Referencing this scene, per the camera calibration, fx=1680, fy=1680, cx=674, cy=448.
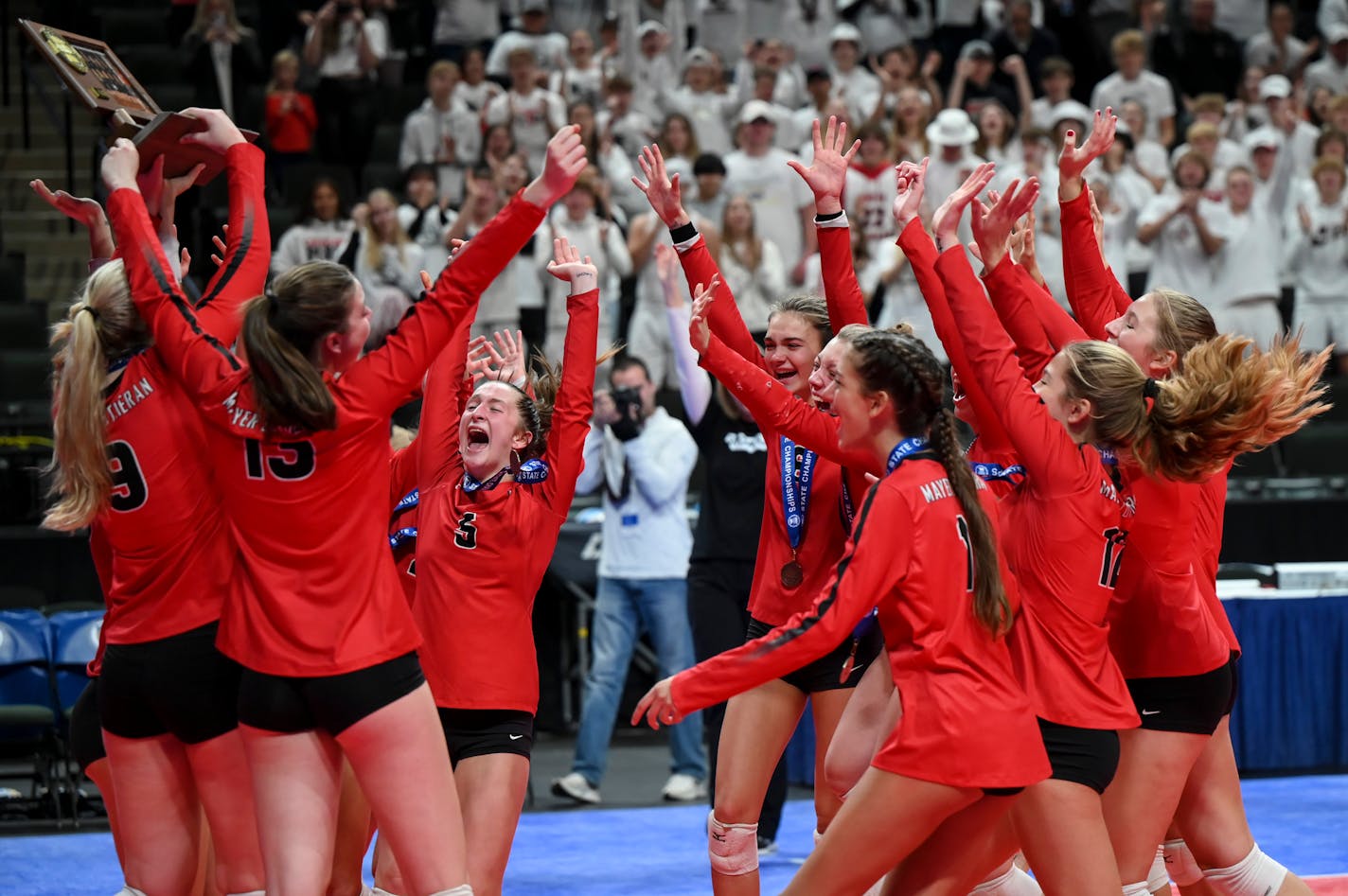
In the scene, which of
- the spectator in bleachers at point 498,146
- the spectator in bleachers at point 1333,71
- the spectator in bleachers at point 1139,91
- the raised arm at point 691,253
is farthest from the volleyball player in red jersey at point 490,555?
the spectator in bleachers at point 1333,71

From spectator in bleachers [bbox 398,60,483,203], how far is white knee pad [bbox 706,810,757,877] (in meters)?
8.27

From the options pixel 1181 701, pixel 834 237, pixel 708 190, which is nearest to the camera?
pixel 1181 701

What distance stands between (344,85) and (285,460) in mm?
9928

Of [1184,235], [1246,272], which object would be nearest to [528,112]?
[1184,235]

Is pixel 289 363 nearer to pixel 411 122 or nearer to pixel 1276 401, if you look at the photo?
pixel 1276 401

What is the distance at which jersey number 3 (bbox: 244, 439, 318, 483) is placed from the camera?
12.5 ft

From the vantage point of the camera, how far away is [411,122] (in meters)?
12.5

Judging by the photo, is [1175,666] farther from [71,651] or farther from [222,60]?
[222,60]

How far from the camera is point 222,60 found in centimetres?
1262

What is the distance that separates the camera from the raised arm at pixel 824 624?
379 centimetres

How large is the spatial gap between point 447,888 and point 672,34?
1074cm

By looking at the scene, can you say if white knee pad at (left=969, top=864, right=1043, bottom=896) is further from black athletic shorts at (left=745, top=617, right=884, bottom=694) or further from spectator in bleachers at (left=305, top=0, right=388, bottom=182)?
spectator in bleachers at (left=305, top=0, right=388, bottom=182)

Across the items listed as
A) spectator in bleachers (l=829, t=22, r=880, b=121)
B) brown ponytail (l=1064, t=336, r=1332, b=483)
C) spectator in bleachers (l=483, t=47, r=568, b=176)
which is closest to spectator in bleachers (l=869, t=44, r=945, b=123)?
spectator in bleachers (l=829, t=22, r=880, b=121)

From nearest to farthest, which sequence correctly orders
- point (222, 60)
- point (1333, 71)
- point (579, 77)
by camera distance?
point (222, 60), point (579, 77), point (1333, 71)
